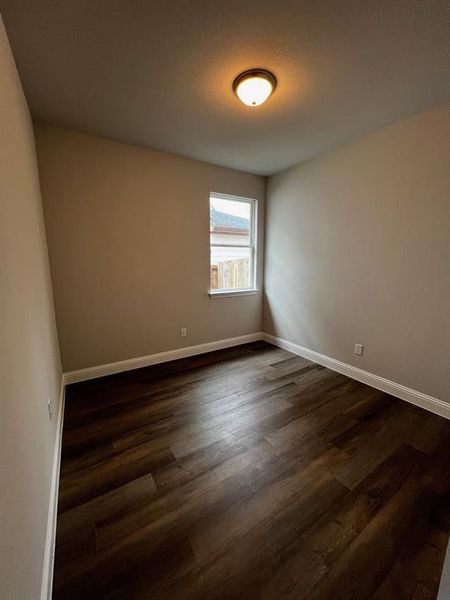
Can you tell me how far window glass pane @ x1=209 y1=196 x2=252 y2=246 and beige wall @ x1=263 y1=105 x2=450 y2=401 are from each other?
54 cm

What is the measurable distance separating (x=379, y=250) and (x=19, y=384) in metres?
2.89

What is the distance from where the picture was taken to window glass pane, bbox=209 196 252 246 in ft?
11.0

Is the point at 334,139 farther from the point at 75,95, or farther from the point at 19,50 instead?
the point at 19,50

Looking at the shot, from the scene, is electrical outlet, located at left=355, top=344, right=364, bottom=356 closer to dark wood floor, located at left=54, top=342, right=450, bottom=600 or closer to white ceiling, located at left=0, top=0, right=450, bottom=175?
dark wood floor, located at left=54, top=342, right=450, bottom=600

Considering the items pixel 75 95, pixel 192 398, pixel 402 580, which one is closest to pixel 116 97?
pixel 75 95

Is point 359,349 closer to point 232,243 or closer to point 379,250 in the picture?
point 379,250

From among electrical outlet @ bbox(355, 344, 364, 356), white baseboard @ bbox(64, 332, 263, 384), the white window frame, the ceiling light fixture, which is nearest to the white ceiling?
the ceiling light fixture

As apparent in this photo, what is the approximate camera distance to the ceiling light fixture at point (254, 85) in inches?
62.9

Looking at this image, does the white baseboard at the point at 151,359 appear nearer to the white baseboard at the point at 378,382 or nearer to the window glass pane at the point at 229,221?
the white baseboard at the point at 378,382

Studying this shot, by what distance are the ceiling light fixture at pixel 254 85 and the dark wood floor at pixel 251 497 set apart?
2.44 meters

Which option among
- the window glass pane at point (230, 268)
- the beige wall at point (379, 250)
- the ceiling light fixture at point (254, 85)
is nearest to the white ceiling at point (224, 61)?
the ceiling light fixture at point (254, 85)

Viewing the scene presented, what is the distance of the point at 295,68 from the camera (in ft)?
5.14

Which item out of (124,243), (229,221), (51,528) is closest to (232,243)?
(229,221)

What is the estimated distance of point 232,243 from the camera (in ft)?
11.7
